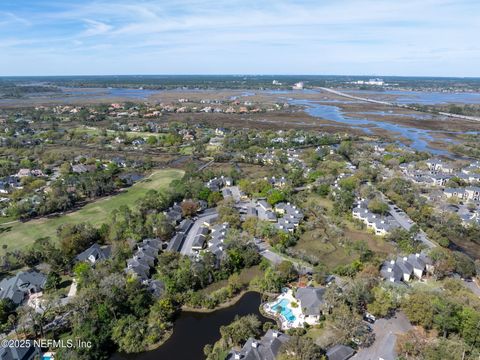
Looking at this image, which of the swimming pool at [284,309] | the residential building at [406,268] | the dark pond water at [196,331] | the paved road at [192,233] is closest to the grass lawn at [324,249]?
the residential building at [406,268]

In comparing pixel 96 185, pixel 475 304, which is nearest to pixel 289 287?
pixel 475 304

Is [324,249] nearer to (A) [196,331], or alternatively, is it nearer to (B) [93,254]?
(A) [196,331]

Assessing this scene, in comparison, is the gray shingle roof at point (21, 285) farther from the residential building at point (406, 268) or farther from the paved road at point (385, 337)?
the residential building at point (406, 268)

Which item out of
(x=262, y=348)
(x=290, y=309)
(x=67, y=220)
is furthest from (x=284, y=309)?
(x=67, y=220)

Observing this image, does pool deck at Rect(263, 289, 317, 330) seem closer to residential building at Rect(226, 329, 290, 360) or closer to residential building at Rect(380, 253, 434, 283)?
residential building at Rect(226, 329, 290, 360)

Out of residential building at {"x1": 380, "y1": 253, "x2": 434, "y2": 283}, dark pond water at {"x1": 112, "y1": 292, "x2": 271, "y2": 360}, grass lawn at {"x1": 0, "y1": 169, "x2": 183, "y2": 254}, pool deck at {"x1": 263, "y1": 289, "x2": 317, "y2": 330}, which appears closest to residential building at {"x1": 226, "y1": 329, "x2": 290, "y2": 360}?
pool deck at {"x1": 263, "y1": 289, "x2": 317, "y2": 330}

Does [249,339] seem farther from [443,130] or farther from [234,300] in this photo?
[443,130]
